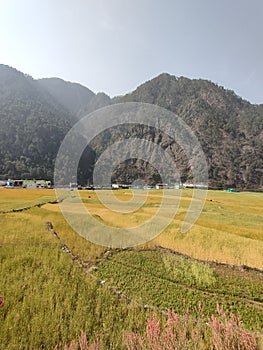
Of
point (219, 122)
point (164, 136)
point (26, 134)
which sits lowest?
point (26, 134)

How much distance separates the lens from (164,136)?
15250cm

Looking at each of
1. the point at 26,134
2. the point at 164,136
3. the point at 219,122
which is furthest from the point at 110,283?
the point at 26,134

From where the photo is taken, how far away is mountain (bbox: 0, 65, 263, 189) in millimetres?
120688

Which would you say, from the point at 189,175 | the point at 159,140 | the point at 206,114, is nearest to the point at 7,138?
the point at 159,140

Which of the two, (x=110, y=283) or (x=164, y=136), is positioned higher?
(x=164, y=136)

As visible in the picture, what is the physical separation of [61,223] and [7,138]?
136690mm

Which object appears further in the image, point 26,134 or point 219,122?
point 26,134

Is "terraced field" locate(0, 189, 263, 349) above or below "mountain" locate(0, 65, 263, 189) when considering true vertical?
below

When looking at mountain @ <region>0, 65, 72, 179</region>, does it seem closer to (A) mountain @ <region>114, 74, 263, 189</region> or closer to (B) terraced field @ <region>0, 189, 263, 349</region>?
(A) mountain @ <region>114, 74, 263, 189</region>

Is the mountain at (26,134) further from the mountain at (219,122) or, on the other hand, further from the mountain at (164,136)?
the mountain at (219,122)

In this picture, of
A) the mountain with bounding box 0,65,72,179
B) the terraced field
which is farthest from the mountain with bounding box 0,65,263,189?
the terraced field

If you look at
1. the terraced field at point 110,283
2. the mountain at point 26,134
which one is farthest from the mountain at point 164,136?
the terraced field at point 110,283

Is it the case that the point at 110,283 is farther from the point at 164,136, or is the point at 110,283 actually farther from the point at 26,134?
the point at 26,134

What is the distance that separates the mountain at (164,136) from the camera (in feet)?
396
